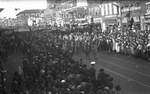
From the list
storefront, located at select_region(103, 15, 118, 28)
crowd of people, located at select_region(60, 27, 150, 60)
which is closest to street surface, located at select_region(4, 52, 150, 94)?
crowd of people, located at select_region(60, 27, 150, 60)

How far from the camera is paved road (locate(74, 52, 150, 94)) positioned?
38.6 ft

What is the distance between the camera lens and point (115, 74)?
1464 cm

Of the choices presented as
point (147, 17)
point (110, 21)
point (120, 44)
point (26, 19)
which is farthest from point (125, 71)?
point (26, 19)

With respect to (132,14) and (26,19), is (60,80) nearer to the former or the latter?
(132,14)

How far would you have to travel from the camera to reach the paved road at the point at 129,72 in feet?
38.6

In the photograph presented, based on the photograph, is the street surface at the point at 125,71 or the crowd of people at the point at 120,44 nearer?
the street surface at the point at 125,71

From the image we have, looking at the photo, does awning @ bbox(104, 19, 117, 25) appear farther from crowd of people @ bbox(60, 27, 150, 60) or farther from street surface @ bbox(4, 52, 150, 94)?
street surface @ bbox(4, 52, 150, 94)

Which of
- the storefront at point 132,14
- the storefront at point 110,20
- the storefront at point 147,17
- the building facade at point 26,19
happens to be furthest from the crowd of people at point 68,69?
the storefront at point 110,20

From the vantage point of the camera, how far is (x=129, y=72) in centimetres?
1480

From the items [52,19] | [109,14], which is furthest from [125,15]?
[52,19]

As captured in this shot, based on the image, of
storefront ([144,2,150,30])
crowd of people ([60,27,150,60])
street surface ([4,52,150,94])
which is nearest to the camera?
street surface ([4,52,150,94])

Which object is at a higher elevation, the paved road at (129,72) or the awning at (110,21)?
the awning at (110,21)

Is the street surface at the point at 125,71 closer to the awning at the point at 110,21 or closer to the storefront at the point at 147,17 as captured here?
the storefront at the point at 147,17

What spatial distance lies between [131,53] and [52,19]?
154 ft
